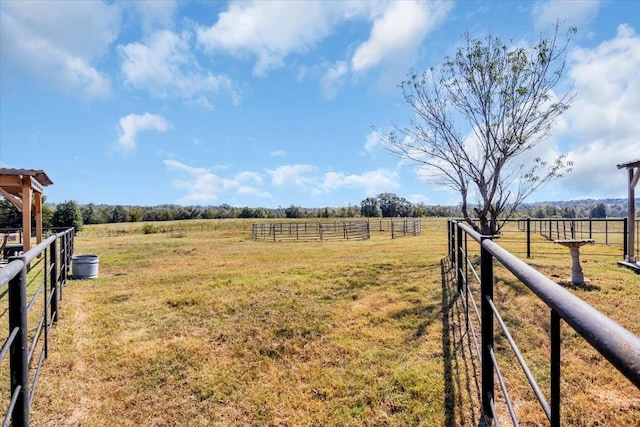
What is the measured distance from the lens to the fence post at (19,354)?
1915 mm

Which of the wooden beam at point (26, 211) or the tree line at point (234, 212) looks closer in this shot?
the wooden beam at point (26, 211)

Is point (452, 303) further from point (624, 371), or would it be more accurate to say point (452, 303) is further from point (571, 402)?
point (624, 371)

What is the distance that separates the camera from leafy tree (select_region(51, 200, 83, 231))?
34.1 m

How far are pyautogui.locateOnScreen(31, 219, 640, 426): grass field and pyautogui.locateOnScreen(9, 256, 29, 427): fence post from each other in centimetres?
85

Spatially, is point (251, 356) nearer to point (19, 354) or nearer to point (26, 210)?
point (19, 354)

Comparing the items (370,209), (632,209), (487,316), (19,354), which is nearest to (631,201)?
(632,209)

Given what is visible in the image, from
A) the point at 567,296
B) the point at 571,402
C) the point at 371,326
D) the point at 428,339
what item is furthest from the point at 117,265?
the point at 567,296

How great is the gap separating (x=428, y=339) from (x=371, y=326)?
67 cm

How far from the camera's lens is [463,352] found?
11.4 feet

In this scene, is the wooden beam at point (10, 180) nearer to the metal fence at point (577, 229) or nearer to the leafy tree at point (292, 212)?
the metal fence at point (577, 229)

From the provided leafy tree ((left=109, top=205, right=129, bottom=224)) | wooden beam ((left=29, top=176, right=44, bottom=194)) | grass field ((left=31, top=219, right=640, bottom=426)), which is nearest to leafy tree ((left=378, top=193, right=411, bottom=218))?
leafy tree ((left=109, top=205, right=129, bottom=224))

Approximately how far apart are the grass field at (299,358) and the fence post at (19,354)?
85 centimetres

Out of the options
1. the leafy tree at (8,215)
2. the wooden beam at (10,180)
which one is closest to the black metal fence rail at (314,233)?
the wooden beam at (10,180)

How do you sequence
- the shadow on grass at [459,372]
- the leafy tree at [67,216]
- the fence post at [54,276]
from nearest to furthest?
the shadow on grass at [459,372]
the fence post at [54,276]
the leafy tree at [67,216]
